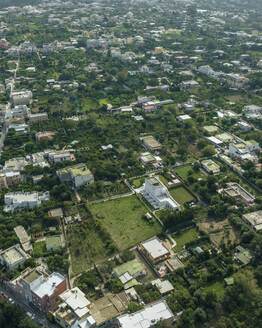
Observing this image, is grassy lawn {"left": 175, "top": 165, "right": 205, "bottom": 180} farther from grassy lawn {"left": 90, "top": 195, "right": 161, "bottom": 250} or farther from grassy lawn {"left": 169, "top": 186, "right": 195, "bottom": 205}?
grassy lawn {"left": 90, "top": 195, "right": 161, "bottom": 250}

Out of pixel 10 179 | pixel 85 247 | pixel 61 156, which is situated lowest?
pixel 85 247

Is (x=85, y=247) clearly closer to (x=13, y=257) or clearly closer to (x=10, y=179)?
(x=13, y=257)

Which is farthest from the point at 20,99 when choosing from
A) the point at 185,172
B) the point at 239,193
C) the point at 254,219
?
the point at 254,219

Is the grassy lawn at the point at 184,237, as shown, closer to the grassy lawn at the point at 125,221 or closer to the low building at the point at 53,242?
the grassy lawn at the point at 125,221

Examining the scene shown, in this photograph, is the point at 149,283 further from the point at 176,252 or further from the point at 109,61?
the point at 109,61

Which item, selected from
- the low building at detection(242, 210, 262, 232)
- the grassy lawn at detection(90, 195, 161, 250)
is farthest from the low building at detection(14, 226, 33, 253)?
the low building at detection(242, 210, 262, 232)

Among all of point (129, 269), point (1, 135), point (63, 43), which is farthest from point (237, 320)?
point (63, 43)
